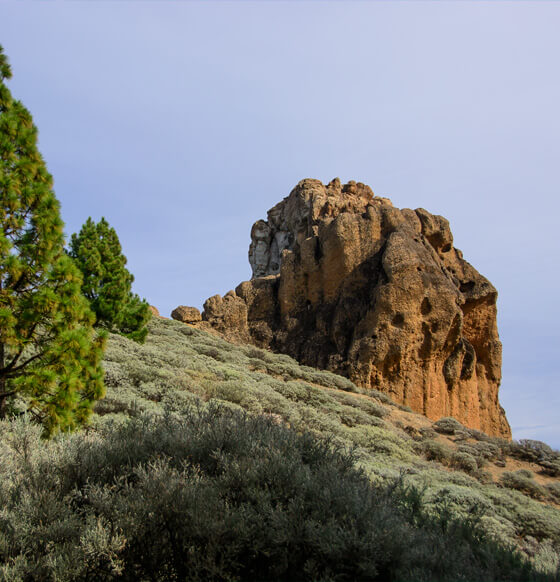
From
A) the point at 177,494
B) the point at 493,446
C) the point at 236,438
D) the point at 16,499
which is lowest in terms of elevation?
the point at 16,499

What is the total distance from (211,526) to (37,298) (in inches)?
176

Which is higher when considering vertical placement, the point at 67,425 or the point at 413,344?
the point at 413,344

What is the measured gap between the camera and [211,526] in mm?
2988

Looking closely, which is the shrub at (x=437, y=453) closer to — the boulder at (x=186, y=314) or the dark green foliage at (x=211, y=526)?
the dark green foliage at (x=211, y=526)

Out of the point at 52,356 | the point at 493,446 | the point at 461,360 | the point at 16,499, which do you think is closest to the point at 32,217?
the point at 52,356

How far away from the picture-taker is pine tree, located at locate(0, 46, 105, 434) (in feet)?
20.0

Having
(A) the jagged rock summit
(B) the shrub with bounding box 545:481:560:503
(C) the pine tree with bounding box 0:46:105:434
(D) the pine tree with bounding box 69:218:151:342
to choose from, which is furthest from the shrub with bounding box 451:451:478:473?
(D) the pine tree with bounding box 69:218:151:342

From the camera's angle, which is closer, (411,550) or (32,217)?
(411,550)

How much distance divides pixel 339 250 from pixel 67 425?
2145cm

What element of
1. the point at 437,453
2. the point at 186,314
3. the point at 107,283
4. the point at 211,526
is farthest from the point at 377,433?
the point at 186,314

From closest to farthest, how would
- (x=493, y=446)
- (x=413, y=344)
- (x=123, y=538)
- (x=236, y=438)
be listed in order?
(x=123, y=538) → (x=236, y=438) → (x=493, y=446) → (x=413, y=344)

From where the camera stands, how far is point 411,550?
312 centimetres

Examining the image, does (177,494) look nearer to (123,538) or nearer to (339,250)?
(123,538)

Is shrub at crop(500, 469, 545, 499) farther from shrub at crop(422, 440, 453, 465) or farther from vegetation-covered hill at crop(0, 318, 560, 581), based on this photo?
vegetation-covered hill at crop(0, 318, 560, 581)
